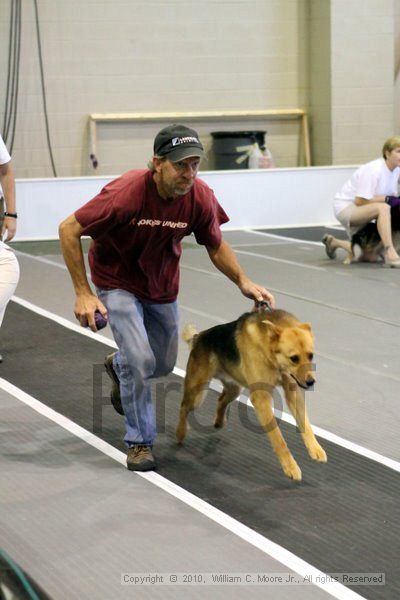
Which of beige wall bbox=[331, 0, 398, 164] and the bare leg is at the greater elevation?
beige wall bbox=[331, 0, 398, 164]

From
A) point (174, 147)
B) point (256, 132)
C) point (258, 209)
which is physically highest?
point (174, 147)

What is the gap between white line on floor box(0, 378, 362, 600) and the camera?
124 inches

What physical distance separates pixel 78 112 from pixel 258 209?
9.52 feet

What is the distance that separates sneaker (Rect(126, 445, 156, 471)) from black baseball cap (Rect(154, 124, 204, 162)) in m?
1.27

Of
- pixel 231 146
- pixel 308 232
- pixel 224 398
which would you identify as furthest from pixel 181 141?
pixel 231 146

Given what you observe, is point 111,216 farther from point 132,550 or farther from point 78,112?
point 78,112

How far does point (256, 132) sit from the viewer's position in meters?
13.9

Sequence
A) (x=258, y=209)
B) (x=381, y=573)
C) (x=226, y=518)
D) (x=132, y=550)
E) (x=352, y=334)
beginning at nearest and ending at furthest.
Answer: (x=381, y=573), (x=132, y=550), (x=226, y=518), (x=352, y=334), (x=258, y=209)

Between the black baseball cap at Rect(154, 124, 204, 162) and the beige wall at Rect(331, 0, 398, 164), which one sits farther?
the beige wall at Rect(331, 0, 398, 164)

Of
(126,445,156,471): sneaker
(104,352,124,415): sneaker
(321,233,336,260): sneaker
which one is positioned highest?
(104,352,124,415): sneaker

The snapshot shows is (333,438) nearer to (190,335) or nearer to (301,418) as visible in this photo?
(301,418)

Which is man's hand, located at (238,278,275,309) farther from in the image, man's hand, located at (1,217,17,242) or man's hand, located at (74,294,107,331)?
man's hand, located at (1,217,17,242)


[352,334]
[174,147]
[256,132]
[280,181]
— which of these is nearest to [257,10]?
[256,132]

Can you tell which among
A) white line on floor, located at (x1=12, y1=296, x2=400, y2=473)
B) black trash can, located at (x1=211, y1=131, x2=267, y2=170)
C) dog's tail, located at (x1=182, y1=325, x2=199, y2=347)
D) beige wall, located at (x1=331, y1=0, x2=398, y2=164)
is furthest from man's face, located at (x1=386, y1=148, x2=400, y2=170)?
dog's tail, located at (x1=182, y1=325, x2=199, y2=347)
